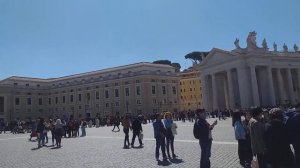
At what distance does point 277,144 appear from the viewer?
5.68m

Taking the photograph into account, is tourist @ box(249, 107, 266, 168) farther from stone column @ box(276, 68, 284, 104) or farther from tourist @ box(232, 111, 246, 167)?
stone column @ box(276, 68, 284, 104)

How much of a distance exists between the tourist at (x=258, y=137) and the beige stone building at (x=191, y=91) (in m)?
81.2

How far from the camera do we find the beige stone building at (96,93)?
2746 inches

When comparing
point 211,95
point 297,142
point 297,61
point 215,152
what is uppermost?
point 297,61

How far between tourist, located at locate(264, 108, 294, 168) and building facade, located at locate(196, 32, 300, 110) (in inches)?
1763

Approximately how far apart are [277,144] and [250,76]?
154ft

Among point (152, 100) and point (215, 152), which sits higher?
point (152, 100)

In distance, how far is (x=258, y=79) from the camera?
5447cm

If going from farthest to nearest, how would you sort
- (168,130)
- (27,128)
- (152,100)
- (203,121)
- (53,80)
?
(53,80) → (152,100) → (27,128) → (168,130) → (203,121)

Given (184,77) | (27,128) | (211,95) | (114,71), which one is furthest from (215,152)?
(184,77)

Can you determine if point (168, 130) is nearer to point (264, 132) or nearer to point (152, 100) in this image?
point (264, 132)

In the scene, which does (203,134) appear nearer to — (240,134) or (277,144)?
(240,134)

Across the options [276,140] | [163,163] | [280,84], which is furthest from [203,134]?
[280,84]

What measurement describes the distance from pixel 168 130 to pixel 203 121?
386cm
